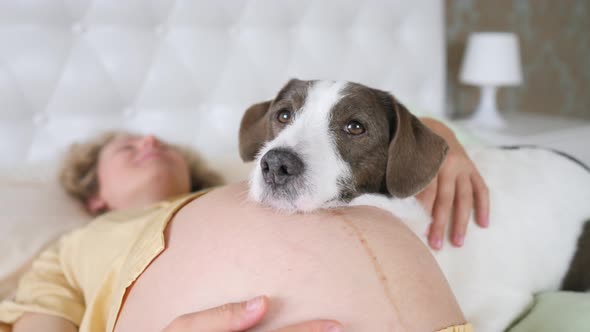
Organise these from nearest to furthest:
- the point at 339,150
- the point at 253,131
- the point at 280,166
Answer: the point at 280,166
the point at 339,150
the point at 253,131

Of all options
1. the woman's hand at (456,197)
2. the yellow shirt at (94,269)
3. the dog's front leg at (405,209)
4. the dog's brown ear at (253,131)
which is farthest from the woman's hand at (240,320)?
the dog's brown ear at (253,131)

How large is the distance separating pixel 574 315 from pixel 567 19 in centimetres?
415

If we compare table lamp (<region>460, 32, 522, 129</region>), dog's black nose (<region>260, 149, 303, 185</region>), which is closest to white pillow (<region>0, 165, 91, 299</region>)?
dog's black nose (<region>260, 149, 303, 185</region>)

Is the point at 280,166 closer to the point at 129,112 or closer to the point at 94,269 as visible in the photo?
the point at 94,269

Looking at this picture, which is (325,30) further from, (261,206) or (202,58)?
(261,206)

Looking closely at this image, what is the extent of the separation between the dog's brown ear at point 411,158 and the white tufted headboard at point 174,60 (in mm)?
999

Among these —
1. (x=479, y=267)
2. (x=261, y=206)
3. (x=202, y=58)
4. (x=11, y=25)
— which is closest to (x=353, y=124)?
(x=261, y=206)

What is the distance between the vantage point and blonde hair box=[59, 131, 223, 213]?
6.12 feet

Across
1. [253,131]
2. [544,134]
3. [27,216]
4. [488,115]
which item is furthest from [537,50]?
[27,216]

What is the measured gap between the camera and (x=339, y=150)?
1143 mm

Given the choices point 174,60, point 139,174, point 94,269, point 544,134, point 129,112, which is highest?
point 174,60

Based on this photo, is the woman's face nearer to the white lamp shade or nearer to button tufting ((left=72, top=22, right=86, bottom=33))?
button tufting ((left=72, top=22, right=86, bottom=33))

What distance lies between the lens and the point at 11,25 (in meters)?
1.98

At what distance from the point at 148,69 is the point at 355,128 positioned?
1.44 metres
